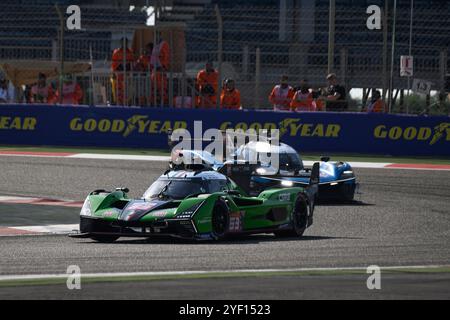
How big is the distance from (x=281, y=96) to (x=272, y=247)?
549 inches

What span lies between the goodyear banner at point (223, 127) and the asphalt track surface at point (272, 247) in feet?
14.7

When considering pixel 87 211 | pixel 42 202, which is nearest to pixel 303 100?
pixel 42 202

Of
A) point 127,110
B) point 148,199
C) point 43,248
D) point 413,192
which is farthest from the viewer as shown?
point 127,110

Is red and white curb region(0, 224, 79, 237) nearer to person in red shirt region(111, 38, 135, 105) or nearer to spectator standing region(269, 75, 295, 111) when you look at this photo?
spectator standing region(269, 75, 295, 111)

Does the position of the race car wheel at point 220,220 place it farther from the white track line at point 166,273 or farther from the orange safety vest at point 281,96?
the orange safety vest at point 281,96

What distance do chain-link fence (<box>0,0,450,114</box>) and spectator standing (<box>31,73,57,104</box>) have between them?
54mm

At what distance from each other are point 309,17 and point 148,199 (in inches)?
612

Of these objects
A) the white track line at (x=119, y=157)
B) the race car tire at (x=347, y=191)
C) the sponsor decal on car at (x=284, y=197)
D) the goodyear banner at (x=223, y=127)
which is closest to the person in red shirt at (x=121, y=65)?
the goodyear banner at (x=223, y=127)

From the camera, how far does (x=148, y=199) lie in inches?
511

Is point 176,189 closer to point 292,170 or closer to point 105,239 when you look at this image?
point 105,239

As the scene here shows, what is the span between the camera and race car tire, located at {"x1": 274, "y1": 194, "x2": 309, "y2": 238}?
1381cm
